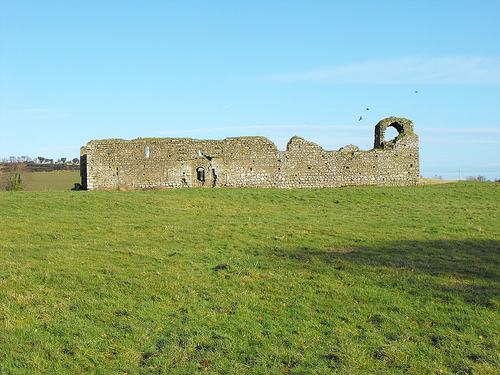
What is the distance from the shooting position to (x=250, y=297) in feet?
25.0

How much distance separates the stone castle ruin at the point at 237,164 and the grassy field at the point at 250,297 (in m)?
12.0

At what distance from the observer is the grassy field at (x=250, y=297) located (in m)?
5.41

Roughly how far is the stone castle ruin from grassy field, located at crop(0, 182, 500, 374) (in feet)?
39.4

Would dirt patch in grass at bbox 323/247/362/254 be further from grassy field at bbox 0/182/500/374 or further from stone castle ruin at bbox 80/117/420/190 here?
stone castle ruin at bbox 80/117/420/190

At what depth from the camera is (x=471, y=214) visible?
702 inches

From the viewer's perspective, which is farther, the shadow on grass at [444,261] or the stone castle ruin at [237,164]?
the stone castle ruin at [237,164]

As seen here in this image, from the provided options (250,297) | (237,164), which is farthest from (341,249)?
(237,164)

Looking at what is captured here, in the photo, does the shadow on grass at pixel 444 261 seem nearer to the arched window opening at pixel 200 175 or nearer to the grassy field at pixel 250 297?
the grassy field at pixel 250 297

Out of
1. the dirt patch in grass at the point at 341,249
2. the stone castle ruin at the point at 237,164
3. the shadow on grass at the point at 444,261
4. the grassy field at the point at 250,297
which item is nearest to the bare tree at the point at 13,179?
the stone castle ruin at the point at 237,164

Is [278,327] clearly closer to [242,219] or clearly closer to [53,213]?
[242,219]

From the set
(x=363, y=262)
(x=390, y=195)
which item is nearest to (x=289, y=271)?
(x=363, y=262)

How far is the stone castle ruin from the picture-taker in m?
27.5

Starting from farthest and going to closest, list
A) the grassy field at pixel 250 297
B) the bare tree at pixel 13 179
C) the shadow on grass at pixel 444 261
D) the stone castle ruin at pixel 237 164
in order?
the bare tree at pixel 13 179 < the stone castle ruin at pixel 237 164 < the shadow on grass at pixel 444 261 < the grassy field at pixel 250 297

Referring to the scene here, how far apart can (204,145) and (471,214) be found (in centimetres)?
1791
